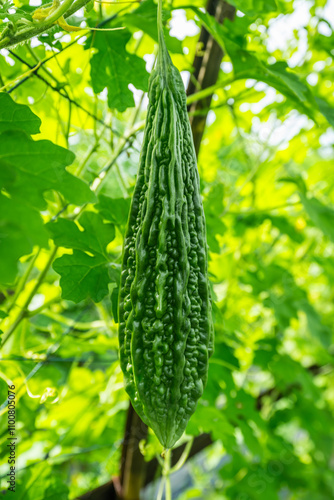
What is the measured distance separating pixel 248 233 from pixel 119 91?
985mm

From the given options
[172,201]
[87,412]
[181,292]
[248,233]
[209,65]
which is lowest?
[87,412]

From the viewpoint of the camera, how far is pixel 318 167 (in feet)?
6.28

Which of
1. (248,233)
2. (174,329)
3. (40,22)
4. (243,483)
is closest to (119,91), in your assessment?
(40,22)

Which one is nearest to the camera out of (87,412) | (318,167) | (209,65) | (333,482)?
(209,65)

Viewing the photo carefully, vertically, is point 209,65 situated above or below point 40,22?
above

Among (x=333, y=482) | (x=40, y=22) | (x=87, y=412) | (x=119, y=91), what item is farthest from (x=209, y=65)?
(x=333, y=482)

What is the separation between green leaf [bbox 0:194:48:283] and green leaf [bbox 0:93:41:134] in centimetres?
22

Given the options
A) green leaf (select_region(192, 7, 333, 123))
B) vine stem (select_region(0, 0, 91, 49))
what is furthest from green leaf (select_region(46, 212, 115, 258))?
green leaf (select_region(192, 7, 333, 123))

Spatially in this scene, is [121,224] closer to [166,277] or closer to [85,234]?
[85,234]

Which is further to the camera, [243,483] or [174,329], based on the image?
[243,483]

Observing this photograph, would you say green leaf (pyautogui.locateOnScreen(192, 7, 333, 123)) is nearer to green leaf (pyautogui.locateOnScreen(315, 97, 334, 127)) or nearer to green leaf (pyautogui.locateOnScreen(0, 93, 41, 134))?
green leaf (pyautogui.locateOnScreen(315, 97, 334, 127))

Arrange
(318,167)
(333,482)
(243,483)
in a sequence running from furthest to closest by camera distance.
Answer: (333,482) < (318,167) < (243,483)

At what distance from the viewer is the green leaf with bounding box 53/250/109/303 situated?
30.1 inches

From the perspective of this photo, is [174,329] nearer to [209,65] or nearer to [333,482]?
[209,65]
